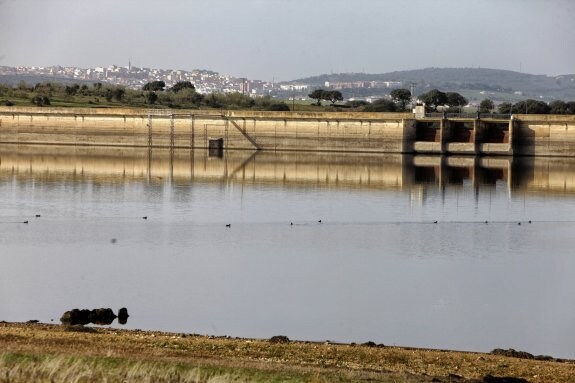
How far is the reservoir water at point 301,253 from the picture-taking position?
20.2m

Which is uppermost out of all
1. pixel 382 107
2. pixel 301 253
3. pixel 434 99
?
pixel 434 99

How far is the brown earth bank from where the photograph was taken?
12336 millimetres

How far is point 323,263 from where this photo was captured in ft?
90.1

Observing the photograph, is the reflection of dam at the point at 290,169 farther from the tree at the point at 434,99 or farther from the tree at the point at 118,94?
the tree at the point at 434,99

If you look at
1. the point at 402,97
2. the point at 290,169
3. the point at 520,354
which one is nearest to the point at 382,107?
the point at 402,97

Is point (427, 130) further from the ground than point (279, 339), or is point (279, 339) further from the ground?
point (427, 130)

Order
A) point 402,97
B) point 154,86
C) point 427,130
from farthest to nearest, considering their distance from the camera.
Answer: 1. point 402,97
2. point 154,86
3. point 427,130

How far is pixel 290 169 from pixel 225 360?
147 feet

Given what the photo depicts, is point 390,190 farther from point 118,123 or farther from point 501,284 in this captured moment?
point 118,123

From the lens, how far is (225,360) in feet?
47.1

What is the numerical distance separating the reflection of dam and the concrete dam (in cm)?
170

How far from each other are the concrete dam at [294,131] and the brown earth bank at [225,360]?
187 ft

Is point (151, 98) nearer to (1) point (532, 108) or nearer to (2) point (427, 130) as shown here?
(2) point (427, 130)

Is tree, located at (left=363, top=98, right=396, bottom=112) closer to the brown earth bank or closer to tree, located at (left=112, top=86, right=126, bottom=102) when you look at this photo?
tree, located at (left=112, top=86, right=126, bottom=102)
